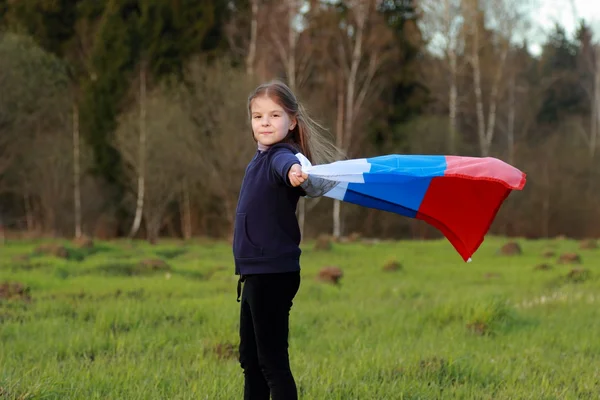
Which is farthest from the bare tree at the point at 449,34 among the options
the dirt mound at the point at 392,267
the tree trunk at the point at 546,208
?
the dirt mound at the point at 392,267

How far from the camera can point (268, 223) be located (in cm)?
308

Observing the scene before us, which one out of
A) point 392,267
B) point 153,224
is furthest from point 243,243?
point 153,224

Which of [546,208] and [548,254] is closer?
[548,254]

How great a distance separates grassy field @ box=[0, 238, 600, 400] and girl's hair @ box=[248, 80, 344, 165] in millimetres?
1465

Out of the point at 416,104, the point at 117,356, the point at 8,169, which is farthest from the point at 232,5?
the point at 117,356

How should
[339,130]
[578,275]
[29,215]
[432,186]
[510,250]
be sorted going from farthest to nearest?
[29,215] → [339,130] → [510,250] → [578,275] → [432,186]

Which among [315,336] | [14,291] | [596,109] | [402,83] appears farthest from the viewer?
[596,109]

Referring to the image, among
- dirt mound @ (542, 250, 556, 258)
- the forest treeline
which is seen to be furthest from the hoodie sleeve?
the forest treeline

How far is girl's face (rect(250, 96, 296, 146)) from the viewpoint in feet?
10.5

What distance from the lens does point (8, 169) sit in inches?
1019

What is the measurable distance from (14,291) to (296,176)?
6.13 meters

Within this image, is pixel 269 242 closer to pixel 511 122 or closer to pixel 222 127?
pixel 222 127

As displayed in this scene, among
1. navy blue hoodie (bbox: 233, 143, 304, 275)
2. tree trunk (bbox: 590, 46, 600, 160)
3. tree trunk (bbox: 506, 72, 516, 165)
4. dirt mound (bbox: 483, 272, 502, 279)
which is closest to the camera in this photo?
navy blue hoodie (bbox: 233, 143, 304, 275)

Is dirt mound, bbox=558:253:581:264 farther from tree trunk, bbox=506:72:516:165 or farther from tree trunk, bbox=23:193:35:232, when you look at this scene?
tree trunk, bbox=23:193:35:232
